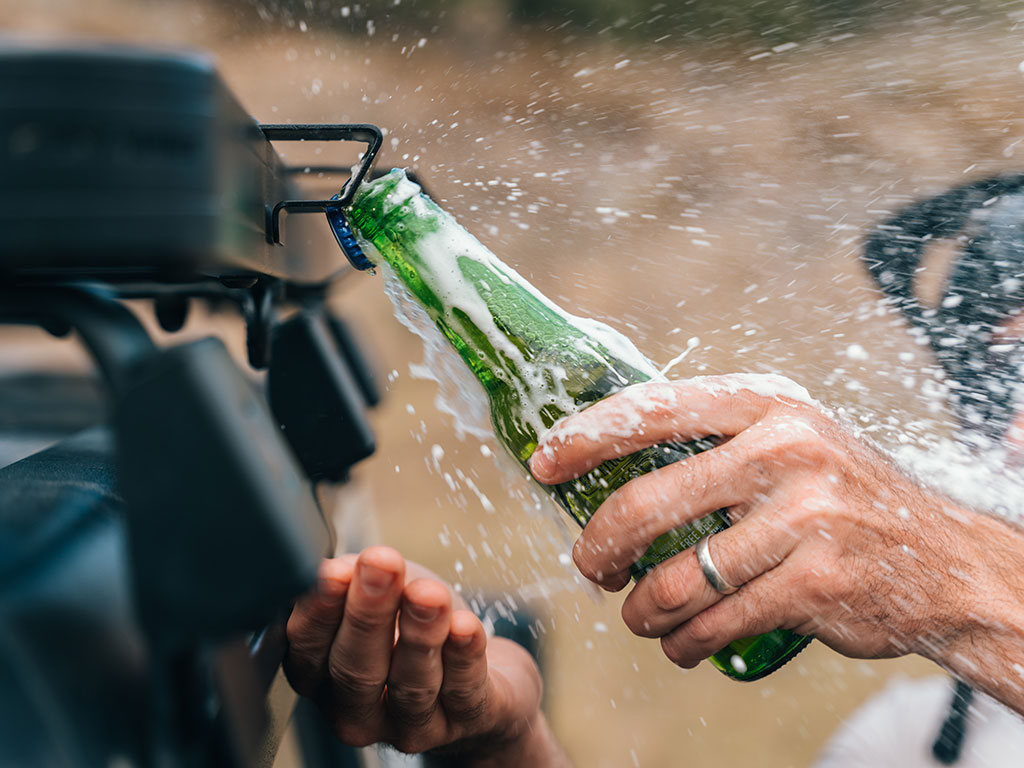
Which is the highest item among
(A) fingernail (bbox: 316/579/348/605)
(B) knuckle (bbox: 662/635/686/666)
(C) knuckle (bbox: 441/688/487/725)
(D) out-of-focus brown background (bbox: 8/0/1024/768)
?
(A) fingernail (bbox: 316/579/348/605)

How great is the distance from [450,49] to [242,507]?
4.46m

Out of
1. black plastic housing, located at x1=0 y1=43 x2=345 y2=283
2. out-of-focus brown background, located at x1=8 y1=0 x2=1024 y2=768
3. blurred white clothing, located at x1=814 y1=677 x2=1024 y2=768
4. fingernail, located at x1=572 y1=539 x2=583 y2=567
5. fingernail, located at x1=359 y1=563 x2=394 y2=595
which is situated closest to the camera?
black plastic housing, located at x1=0 y1=43 x2=345 y2=283

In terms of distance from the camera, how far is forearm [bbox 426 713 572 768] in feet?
2.44

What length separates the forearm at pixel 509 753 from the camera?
744 millimetres

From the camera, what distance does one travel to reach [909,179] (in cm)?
408

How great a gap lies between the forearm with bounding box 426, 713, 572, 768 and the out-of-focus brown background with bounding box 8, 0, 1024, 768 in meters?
2.12

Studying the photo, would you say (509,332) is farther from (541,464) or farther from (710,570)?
(710,570)

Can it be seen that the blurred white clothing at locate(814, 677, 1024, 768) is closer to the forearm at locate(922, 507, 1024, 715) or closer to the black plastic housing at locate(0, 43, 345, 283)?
the forearm at locate(922, 507, 1024, 715)

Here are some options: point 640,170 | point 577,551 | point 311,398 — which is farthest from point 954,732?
point 640,170

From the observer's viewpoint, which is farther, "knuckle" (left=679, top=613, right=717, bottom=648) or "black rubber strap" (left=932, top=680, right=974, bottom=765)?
"black rubber strap" (left=932, top=680, right=974, bottom=765)

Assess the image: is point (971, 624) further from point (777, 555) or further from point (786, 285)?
point (786, 285)

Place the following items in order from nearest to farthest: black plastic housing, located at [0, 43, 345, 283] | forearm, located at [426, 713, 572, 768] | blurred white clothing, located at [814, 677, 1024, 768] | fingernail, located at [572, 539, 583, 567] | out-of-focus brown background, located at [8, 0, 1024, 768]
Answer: black plastic housing, located at [0, 43, 345, 283], fingernail, located at [572, 539, 583, 567], forearm, located at [426, 713, 572, 768], blurred white clothing, located at [814, 677, 1024, 768], out-of-focus brown background, located at [8, 0, 1024, 768]

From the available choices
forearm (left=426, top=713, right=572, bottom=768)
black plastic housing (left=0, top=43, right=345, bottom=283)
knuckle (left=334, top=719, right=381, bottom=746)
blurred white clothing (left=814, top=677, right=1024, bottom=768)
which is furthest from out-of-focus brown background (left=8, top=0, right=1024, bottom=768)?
black plastic housing (left=0, top=43, right=345, bottom=283)

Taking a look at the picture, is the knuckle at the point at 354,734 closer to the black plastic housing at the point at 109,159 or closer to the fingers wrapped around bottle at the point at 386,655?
the fingers wrapped around bottle at the point at 386,655
